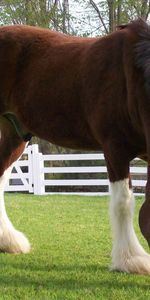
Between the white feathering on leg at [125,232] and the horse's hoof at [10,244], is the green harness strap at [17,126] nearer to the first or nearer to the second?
the horse's hoof at [10,244]

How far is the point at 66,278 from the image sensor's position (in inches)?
144

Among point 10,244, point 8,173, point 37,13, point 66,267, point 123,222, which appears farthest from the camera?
point 37,13

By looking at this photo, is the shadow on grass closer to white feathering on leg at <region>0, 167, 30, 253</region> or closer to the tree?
white feathering on leg at <region>0, 167, 30, 253</region>

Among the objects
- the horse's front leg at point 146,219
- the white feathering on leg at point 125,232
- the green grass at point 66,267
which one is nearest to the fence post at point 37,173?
the green grass at point 66,267

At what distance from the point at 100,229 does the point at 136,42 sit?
3.30 m

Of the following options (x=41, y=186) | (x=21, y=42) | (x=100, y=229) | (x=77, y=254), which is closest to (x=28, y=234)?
(x=100, y=229)

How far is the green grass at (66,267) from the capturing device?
323cm

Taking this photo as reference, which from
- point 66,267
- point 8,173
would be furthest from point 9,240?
point 66,267

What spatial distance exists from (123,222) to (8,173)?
159cm

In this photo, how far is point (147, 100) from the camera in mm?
3137

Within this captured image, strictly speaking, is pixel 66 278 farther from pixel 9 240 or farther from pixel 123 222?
pixel 9 240

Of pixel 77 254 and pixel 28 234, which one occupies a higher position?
pixel 77 254

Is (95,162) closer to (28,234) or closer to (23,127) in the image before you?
(28,234)

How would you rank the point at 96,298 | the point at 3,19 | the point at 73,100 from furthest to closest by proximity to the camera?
the point at 3,19
the point at 73,100
the point at 96,298
